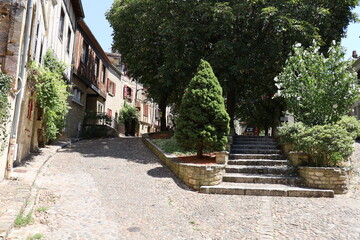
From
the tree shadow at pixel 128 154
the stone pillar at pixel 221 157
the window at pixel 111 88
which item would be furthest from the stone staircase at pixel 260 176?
the window at pixel 111 88

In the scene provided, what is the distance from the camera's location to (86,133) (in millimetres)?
18203

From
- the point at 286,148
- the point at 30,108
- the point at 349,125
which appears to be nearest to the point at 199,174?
the point at 286,148

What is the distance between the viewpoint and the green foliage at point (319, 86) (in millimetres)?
9742

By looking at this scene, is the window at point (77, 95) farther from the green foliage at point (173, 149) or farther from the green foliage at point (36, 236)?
the green foliage at point (36, 236)

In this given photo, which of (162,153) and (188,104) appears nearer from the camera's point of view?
(188,104)

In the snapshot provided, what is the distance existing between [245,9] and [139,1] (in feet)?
18.4

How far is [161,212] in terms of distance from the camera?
216 inches

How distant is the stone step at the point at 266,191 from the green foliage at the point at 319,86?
3.54 metres

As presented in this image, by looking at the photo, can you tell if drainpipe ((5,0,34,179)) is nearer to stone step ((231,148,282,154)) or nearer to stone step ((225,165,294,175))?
stone step ((225,165,294,175))

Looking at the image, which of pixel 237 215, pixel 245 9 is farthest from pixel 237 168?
pixel 245 9

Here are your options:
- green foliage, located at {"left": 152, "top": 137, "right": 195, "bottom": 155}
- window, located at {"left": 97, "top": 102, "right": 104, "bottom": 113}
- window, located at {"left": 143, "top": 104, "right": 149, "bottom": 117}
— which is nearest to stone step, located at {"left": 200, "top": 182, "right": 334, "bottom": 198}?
green foliage, located at {"left": 152, "top": 137, "right": 195, "bottom": 155}

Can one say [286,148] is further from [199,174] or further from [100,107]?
[100,107]

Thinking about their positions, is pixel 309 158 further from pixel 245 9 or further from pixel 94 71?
pixel 94 71

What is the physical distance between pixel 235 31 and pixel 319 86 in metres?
4.86
